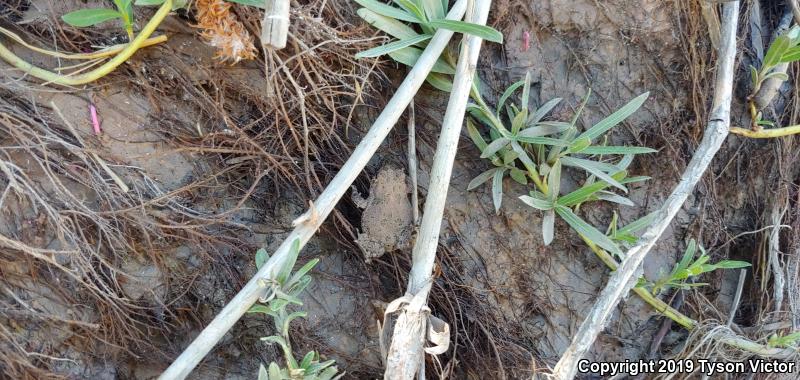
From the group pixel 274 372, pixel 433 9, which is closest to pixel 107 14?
pixel 433 9

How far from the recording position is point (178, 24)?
1.52 m

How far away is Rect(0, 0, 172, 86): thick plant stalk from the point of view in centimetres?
145

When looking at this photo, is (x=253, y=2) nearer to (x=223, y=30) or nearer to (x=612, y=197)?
(x=223, y=30)

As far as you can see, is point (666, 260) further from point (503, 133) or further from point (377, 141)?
point (377, 141)

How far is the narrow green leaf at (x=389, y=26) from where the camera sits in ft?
5.15

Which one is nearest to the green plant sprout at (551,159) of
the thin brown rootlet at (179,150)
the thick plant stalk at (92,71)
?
the thin brown rootlet at (179,150)

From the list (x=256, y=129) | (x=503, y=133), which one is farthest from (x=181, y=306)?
(x=503, y=133)

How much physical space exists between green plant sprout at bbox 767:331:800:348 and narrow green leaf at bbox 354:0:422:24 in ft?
4.64

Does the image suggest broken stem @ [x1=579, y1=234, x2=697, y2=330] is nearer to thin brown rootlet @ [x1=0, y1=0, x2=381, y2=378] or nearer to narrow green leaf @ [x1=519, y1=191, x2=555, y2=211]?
narrow green leaf @ [x1=519, y1=191, x2=555, y2=211]

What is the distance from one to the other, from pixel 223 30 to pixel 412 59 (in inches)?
19.5

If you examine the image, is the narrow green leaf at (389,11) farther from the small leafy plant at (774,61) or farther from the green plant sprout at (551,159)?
the small leafy plant at (774,61)

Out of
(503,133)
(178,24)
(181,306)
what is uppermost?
(178,24)

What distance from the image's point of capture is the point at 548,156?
5.51 ft

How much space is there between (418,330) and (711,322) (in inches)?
38.8
